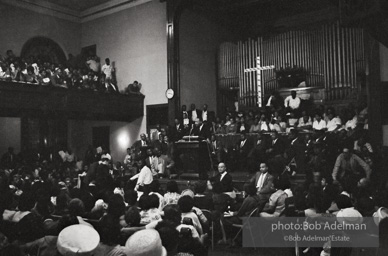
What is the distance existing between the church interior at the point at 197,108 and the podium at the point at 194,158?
0.13 ft

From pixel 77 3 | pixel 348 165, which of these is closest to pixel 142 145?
pixel 77 3

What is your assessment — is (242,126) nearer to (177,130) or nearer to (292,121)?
(292,121)

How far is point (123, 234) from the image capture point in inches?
164

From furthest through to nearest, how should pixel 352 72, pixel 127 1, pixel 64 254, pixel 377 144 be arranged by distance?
pixel 127 1 < pixel 352 72 < pixel 377 144 < pixel 64 254

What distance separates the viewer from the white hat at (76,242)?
2.82 metres

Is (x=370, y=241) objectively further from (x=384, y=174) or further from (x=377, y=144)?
(x=377, y=144)

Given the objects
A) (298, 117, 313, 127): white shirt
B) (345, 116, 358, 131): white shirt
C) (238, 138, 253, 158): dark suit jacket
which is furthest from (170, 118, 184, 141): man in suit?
(345, 116, 358, 131): white shirt

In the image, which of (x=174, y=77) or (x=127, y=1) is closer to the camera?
(x=174, y=77)

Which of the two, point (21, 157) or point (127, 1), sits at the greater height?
point (127, 1)

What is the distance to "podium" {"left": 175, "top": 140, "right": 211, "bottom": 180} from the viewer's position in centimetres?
1120

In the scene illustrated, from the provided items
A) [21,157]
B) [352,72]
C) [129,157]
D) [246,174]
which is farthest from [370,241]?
[21,157]

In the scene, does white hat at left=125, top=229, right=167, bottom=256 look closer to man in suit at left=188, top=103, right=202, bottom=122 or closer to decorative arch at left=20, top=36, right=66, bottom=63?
man in suit at left=188, top=103, right=202, bottom=122

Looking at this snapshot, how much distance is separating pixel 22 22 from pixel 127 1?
4321 millimetres

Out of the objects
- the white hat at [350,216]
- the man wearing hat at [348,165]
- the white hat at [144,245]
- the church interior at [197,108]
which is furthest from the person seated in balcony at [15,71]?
the white hat at [144,245]
